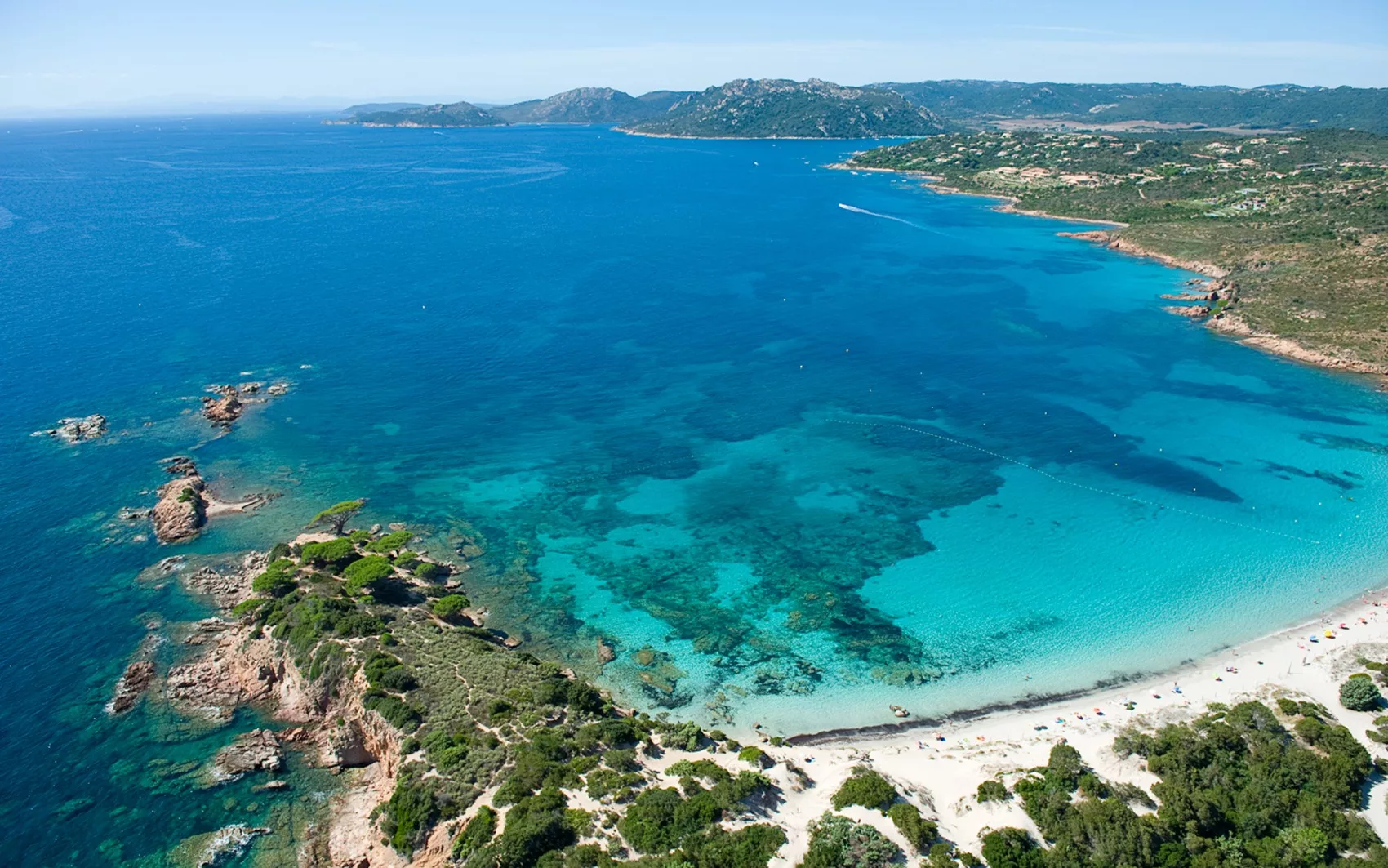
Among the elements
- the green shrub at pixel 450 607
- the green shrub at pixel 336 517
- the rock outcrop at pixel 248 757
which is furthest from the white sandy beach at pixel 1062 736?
the green shrub at pixel 336 517

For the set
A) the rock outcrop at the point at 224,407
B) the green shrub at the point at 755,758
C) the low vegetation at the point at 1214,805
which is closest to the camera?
the low vegetation at the point at 1214,805

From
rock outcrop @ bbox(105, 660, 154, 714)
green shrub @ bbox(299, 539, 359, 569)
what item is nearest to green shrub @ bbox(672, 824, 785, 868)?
rock outcrop @ bbox(105, 660, 154, 714)

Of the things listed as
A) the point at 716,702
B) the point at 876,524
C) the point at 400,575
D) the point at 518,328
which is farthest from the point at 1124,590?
the point at 518,328

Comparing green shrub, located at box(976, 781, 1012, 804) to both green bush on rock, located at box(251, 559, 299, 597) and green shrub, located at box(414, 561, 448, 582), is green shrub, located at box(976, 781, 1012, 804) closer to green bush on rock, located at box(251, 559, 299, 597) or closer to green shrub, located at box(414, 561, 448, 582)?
green shrub, located at box(414, 561, 448, 582)

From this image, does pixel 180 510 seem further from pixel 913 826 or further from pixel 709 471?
pixel 913 826

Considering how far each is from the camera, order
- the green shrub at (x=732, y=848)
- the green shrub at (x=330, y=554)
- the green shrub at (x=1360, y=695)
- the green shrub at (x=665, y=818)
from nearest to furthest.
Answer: the green shrub at (x=732, y=848) < the green shrub at (x=665, y=818) < the green shrub at (x=1360, y=695) < the green shrub at (x=330, y=554)

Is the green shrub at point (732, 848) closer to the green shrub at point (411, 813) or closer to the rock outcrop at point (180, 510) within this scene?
the green shrub at point (411, 813)
